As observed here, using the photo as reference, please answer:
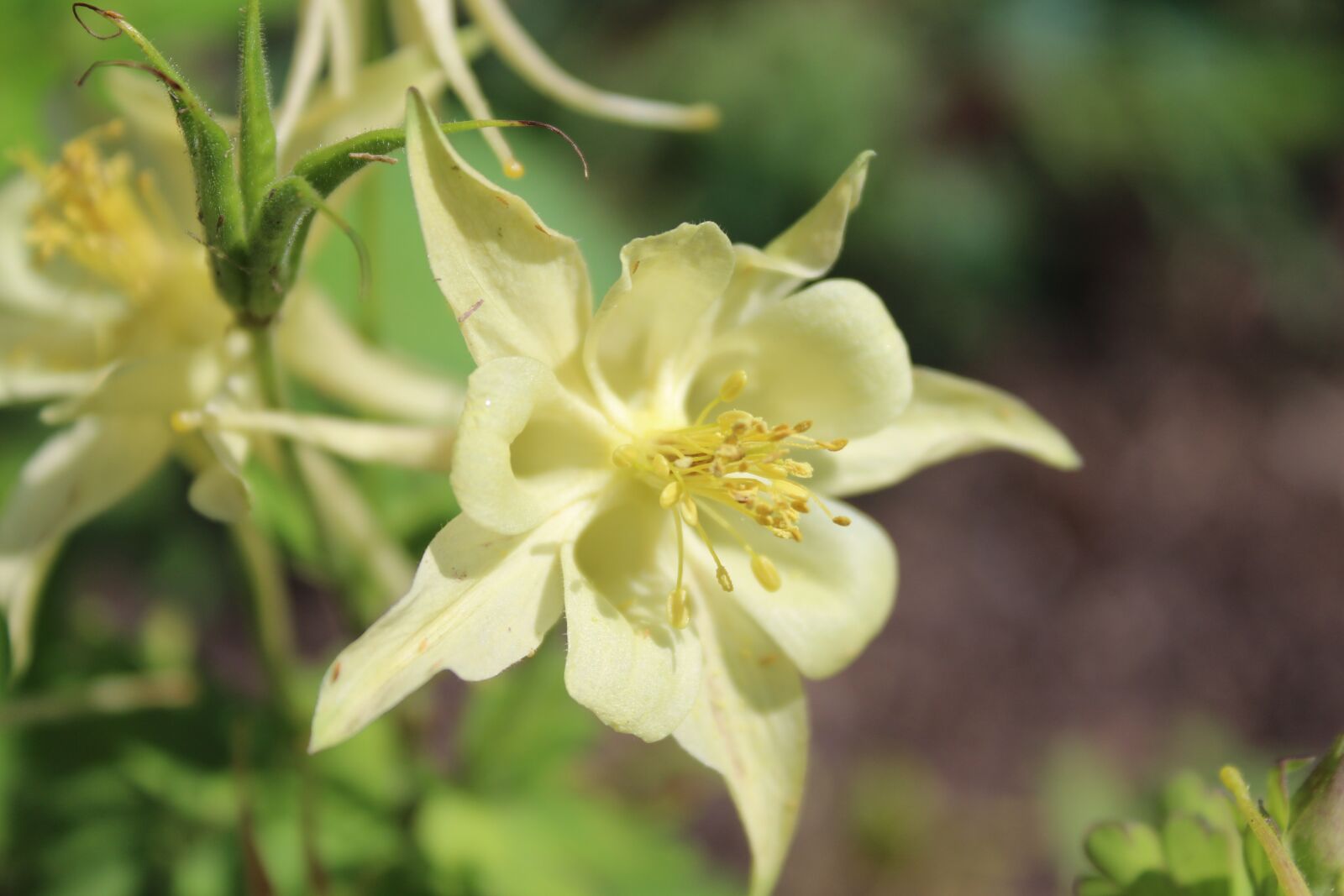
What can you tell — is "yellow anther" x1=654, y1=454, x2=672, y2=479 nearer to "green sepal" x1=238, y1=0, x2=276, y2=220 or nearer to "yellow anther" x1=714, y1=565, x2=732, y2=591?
"yellow anther" x1=714, y1=565, x2=732, y2=591

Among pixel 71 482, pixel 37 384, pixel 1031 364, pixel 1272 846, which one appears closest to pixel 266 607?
pixel 71 482

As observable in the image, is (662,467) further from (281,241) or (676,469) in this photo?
(281,241)

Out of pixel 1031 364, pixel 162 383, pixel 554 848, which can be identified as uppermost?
pixel 162 383

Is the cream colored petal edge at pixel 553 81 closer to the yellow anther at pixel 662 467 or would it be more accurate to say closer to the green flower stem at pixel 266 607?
the yellow anther at pixel 662 467

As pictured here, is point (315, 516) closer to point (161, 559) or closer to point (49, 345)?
point (49, 345)

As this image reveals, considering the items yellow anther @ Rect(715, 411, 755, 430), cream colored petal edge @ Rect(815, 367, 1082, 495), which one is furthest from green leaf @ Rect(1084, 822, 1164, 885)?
yellow anther @ Rect(715, 411, 755, 430)

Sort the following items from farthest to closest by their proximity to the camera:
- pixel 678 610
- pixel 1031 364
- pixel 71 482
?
pixel 1031 364
pixel 71 482
pixel 678 610
